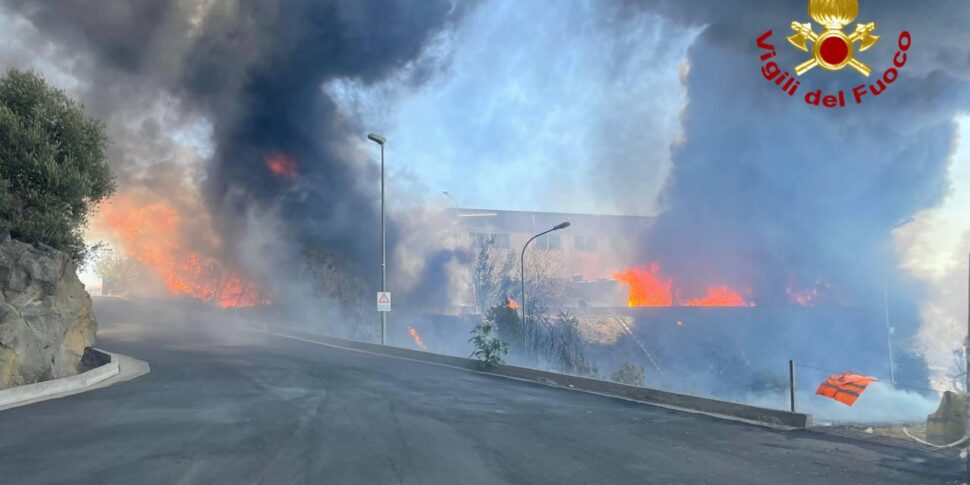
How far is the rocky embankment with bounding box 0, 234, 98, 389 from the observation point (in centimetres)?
1138

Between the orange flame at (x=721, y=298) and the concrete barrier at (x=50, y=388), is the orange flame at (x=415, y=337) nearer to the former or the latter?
the orange flame at (x=721, y=298)

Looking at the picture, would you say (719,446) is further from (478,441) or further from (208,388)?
(208,388)

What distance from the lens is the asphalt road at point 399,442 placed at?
6.02m

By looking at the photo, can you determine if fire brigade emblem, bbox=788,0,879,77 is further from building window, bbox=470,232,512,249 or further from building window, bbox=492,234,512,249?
building window, bbox=492,234,512,249

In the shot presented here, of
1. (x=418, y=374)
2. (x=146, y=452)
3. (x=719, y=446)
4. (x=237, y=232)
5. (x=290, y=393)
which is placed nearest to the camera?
(x=146, y=452)

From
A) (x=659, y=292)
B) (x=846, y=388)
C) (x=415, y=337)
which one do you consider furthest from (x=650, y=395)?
(x=659, y=292)

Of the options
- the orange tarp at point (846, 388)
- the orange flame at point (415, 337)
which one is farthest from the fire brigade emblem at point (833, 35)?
the orange flame at point (415, 337)

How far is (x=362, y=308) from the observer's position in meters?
42.1

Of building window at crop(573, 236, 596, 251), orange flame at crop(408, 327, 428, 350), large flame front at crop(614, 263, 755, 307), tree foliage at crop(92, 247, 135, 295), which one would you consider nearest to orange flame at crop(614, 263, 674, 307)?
large flame front at crop(614, 263, 755, 307)

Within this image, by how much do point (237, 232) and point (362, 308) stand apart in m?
10.9

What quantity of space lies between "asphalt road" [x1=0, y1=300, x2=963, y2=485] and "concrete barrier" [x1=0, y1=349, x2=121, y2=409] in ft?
2.38

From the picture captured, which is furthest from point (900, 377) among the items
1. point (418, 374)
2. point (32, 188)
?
point (32, 188)

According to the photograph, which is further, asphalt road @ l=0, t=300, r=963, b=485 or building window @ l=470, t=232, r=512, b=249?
building window @ l=470, t=232, r=512, b=249

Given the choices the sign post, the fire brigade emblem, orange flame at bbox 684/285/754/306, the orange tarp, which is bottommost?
orange flame at bbox 684/285/754/306
